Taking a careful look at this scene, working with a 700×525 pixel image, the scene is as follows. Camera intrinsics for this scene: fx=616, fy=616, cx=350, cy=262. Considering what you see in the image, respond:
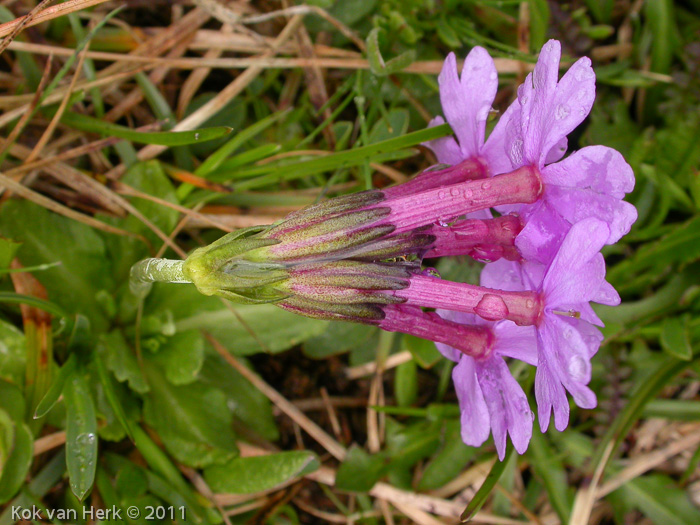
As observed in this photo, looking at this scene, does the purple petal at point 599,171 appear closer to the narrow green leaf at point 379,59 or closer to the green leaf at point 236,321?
the narrow green leaf at point 379,59

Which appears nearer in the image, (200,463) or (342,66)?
(200,463)

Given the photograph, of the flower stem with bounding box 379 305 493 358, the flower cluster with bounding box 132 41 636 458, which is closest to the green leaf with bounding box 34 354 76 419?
the flower cluster with bounding box 132 41 636 458

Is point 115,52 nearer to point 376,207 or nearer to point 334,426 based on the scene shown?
point 376,207

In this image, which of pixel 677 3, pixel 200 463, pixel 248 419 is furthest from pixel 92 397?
pixel 677 3

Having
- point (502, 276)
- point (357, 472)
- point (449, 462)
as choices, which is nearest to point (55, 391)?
point (357, 472)

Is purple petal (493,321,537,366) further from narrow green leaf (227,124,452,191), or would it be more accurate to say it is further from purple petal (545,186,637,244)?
narrow green leaf (227,124,452,191)

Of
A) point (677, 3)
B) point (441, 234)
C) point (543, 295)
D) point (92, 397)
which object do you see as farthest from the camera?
point (677, 3)

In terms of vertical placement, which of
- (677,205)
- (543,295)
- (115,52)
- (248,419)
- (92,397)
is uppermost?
(115,52)
